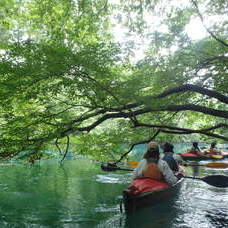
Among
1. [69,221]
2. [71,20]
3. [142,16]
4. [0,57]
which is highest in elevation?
[71,20]

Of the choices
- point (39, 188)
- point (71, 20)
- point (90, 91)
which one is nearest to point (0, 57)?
point (90, 91)

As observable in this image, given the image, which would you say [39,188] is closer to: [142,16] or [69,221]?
[69,221]

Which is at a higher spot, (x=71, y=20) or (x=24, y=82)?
(x=71, y=20)

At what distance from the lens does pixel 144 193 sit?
7.13 m

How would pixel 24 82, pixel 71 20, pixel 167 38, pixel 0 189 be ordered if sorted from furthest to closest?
1. pixel 0 189
2. pixel 71 20
3. pixel 167 38
4. pixel 24 82

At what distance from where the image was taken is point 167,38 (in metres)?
7.04

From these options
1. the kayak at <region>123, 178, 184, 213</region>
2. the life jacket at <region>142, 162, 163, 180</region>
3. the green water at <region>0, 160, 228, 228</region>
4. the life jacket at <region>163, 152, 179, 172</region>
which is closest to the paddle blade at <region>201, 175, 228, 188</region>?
the green water at <region>0, 160, 228, 228</region>

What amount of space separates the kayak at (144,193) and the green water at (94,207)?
10.3 inches

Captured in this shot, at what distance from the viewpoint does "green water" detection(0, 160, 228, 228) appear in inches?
285

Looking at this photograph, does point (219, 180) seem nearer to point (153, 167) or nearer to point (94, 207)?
point (153, 167)

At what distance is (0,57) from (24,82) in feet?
2.58

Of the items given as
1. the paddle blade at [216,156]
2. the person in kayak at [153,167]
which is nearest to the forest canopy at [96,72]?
the person in kayak at [153,167]

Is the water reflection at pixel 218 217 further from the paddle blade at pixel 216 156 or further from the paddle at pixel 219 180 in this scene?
the paddle blade at pixel 216 156

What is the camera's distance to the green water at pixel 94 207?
23.7 feet
